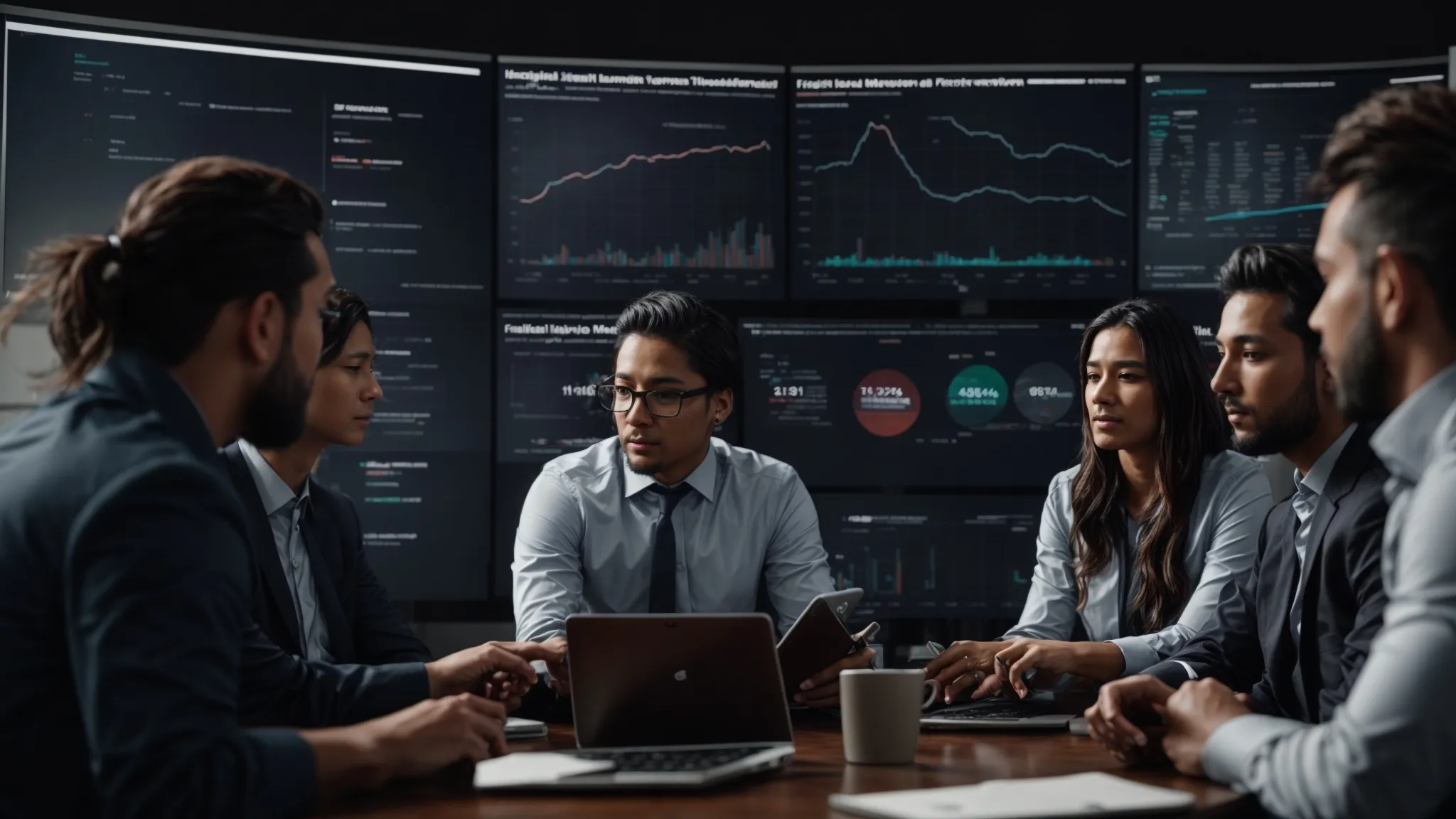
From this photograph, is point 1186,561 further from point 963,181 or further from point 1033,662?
point 963,181

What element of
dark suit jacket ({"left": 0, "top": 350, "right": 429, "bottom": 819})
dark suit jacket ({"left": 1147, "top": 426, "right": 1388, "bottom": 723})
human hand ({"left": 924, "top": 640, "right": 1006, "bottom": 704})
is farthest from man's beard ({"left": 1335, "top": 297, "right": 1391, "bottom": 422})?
dark suit jacket ({"left": 0, "top": 350, "right": 429, "bottom": 819})

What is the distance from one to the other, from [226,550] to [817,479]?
8.57 feet

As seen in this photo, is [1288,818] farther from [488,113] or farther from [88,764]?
[488,113]

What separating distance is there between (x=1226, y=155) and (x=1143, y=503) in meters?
1.21

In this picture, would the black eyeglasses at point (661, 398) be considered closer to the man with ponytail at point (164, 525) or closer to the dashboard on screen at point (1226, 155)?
the man with ponytail at point (164, 525)

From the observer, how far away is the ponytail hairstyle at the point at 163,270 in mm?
1492

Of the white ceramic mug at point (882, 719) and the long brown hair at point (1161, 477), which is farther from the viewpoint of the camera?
the long brown hair at point (1161, 477)

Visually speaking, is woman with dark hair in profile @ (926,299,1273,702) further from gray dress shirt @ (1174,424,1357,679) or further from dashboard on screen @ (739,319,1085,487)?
gray dress shirt @ (1174,424,1357,679)

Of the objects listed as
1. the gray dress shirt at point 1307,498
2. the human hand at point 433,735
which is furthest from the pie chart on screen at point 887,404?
the human hand at point 433,735

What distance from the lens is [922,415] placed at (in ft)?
12.6

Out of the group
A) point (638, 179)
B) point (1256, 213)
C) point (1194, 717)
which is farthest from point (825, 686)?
point (1256, 213)

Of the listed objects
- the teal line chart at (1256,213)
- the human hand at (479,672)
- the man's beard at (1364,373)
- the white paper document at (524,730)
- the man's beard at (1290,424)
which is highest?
the teal line chart at (1256,213)

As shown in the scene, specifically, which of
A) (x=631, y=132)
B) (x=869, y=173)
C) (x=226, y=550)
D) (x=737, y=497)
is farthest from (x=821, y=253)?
(x=226, y=550)

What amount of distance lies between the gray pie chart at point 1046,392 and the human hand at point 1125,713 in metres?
2.13
